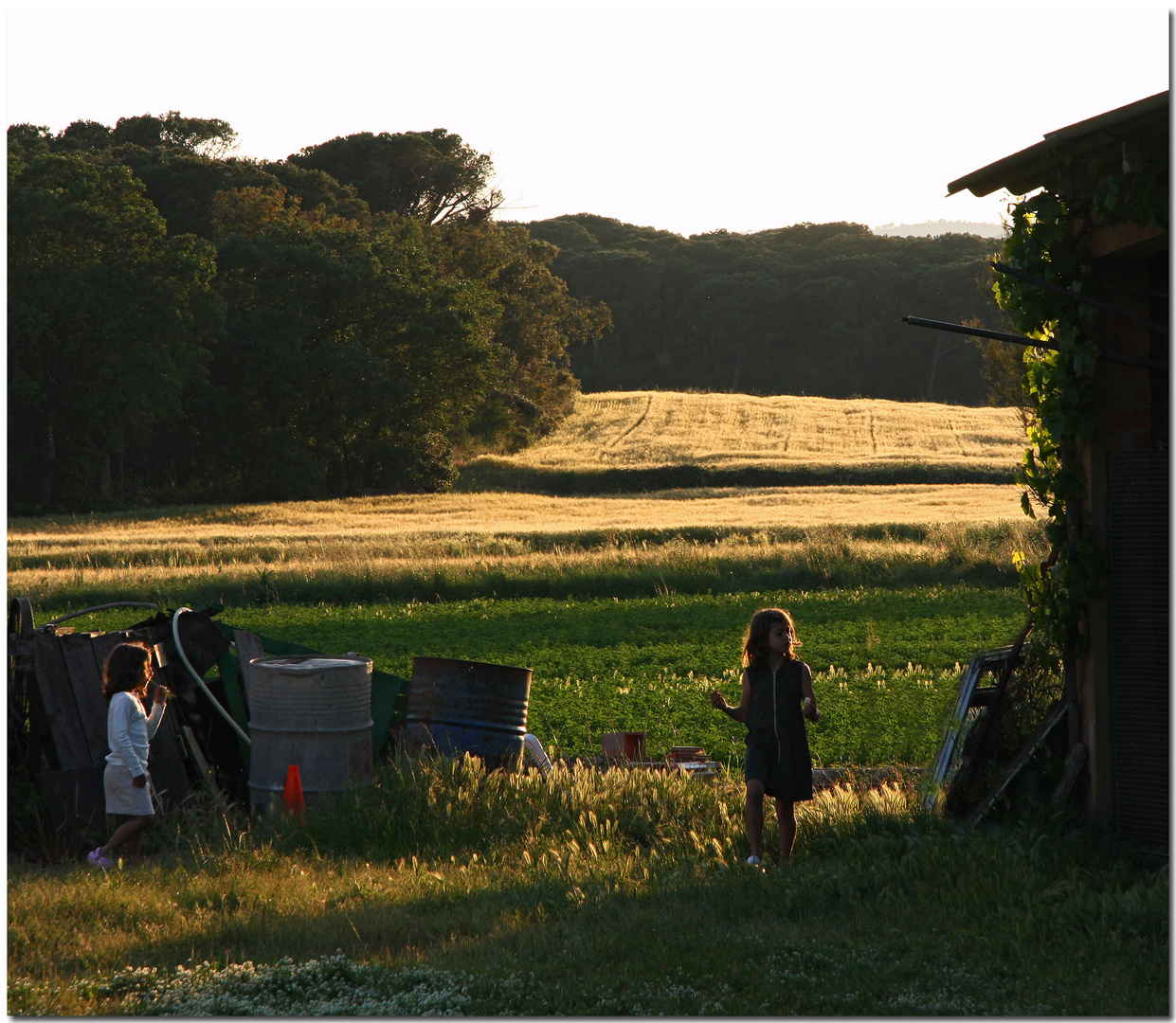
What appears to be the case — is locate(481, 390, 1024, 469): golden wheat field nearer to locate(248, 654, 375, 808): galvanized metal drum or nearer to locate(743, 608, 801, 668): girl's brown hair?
locate(743, 608, 801, 668): girl's brown hair

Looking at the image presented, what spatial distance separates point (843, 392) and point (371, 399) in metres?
65.9

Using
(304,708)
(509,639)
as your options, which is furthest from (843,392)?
(304,708)

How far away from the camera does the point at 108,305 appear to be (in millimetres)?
44844

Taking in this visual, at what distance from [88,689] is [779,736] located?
455 cm

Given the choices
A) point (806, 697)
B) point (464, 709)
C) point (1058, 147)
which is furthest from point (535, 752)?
point (1058, 147)

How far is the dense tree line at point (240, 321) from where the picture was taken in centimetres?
4500

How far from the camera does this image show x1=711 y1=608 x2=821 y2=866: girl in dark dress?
6.70 meters

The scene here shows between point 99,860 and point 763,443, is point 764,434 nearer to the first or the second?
point 763,443

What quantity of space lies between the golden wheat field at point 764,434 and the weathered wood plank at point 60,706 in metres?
52.3

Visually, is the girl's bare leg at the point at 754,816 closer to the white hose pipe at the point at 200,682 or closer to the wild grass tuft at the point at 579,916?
the wild grass tuft at the point at 579,916

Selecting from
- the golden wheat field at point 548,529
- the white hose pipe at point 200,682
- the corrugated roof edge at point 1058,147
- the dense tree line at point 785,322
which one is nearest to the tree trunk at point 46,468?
the golden wheat field at point 548,529

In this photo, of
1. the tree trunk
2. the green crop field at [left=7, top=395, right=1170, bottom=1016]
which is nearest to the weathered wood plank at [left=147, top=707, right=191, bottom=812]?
the green crop field at [left=7, top=395, right=1170, bottom=1016]

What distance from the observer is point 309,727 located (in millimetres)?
7543

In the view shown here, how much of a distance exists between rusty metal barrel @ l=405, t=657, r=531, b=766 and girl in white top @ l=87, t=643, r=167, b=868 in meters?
1.89
